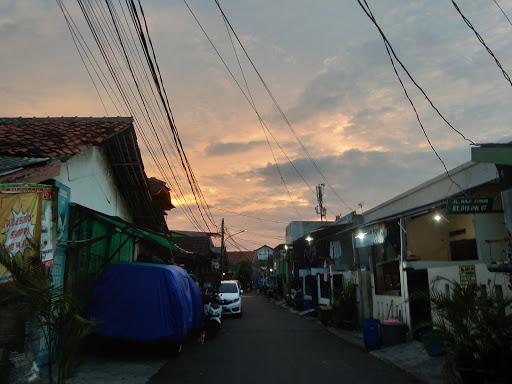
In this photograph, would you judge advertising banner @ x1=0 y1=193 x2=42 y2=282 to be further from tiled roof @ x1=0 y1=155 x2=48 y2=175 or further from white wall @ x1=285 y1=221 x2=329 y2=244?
white wall @ x1=285 y1=221 x2=329 y2=244

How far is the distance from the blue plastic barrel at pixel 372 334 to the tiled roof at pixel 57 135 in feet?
28.2

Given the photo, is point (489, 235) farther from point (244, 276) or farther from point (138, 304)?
point (244, 276)

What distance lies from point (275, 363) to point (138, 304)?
3390 mm

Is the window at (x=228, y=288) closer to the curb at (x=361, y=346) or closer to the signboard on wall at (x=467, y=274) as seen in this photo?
the curb at (x=361, y=346)

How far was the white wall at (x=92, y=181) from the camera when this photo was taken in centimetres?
1116

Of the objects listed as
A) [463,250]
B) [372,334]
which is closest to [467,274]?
[372,334]

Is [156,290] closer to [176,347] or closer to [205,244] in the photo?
[176,347]

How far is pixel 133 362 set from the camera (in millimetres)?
10492

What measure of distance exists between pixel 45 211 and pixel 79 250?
2712mm

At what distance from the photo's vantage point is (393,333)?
13.2 m

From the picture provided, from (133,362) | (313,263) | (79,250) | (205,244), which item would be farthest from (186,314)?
(205,244)

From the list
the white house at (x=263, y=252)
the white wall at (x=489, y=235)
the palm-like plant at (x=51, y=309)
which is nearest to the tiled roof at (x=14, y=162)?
the palm-like plant at (x=51, y=309)

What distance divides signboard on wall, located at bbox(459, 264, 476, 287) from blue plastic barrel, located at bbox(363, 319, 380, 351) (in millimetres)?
3074

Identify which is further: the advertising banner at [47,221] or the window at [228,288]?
the window at [228,288]
